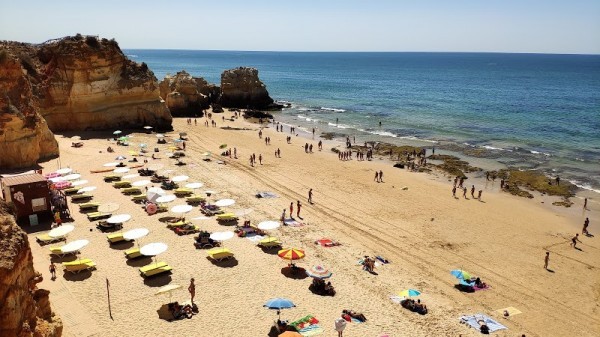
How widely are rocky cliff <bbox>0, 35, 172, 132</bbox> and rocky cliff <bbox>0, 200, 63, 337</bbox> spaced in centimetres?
3247

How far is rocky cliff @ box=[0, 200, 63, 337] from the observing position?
739 centimetres

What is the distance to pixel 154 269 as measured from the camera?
1683 centimetres

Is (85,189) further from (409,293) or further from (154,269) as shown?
(409,293)

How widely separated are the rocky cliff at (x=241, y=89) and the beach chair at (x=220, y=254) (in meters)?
47.4

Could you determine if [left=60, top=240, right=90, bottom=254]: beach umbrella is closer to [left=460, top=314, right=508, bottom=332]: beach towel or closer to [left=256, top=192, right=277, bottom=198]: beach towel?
[left=256, top=192, right=277, bottom=198]: beach towel

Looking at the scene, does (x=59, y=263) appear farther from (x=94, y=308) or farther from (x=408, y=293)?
(x=408, y=293)

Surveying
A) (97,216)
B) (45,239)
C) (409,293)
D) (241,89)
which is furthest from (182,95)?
(409,293)

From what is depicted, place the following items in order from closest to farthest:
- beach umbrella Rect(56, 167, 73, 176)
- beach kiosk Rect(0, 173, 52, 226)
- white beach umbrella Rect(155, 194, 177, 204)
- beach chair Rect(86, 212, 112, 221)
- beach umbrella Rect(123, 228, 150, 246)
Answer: beach umbrella Rect(123, 228, 150, 246)
beach kiosk Rect(0, 173, 52, 226)
beach chair Rect(86, 212, 112, 221)
white beach umbrella Rect(155, 194, 177, 204)
beach umbrella Rect(56, 167, 73, 176)

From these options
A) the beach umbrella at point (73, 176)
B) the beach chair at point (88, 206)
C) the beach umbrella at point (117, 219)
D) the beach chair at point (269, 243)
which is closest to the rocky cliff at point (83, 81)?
the beach umbrella at point (73, 176)

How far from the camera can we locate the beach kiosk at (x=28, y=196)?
68.0 ft

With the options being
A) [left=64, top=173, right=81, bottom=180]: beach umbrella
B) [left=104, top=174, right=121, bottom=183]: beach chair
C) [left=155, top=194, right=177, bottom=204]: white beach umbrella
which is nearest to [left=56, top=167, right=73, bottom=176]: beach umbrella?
[left=64, top=173, right=81, bottom=180]: beach umbrella

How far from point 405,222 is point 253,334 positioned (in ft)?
42.9

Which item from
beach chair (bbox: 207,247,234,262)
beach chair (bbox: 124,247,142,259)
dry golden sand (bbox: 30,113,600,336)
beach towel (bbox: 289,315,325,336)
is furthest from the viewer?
beach chair (bbox: 207,247,234,262)

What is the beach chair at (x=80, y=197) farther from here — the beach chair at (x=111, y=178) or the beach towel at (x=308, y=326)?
the beach towel at (x=308, y=326)
